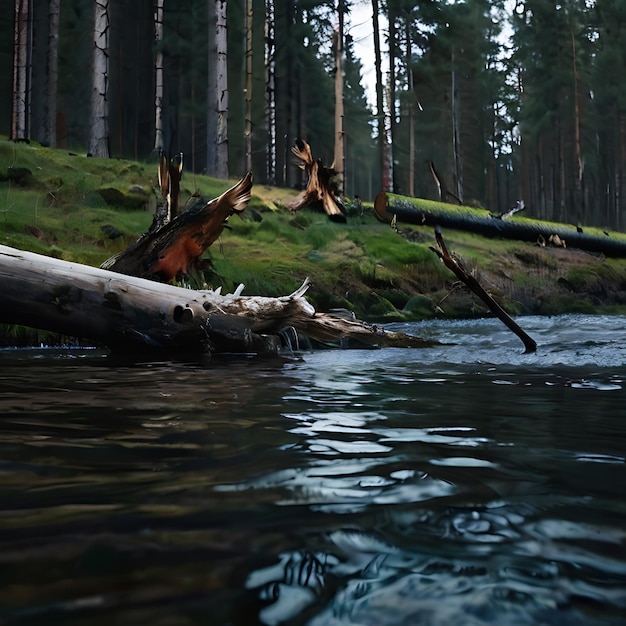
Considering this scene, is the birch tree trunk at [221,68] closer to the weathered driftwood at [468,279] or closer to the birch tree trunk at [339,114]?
the birch tree trunk at [339,114]

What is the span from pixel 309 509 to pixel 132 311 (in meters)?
4.21

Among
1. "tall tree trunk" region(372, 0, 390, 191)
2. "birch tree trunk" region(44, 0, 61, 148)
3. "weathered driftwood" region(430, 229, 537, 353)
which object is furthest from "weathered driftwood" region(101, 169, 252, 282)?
"tall tree trunk" region(372, 0, 390, 191)

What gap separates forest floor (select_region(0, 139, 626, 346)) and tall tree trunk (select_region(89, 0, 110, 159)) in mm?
1707

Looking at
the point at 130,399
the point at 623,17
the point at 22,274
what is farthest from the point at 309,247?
the point at 623,17

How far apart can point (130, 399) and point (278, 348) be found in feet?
10.4

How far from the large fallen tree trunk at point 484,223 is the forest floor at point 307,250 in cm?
29

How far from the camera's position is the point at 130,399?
334 centimetres

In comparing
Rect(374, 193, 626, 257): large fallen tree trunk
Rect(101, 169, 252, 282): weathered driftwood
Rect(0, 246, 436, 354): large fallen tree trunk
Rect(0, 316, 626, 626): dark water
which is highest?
Rect(374, 193, 626, 257): large fallen tree trunk

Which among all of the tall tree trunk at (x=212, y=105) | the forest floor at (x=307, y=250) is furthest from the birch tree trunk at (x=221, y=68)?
the forest floor at (x=307, y=250)

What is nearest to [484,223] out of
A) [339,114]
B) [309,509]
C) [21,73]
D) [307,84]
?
[339,114]

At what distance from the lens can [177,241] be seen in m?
7.34

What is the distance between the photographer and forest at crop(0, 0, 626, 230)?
64.7 ft

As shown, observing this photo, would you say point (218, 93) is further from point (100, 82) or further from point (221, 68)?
point (100, 82)

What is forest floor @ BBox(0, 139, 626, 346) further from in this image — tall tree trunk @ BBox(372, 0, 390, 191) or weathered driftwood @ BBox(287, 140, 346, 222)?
tall tree trunk @ BBox(372, 0, 390, 191)
